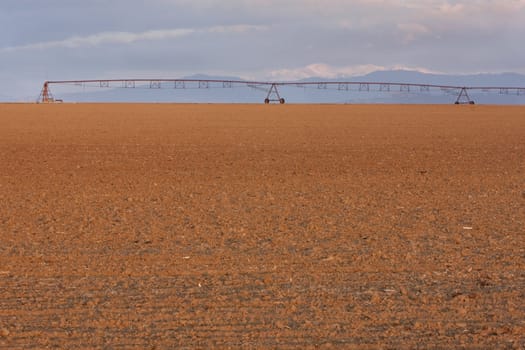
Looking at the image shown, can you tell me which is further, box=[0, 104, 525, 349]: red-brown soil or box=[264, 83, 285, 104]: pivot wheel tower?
box=[264, 83, 285, 104]: pivot wheel tower

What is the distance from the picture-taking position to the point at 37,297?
7301mm

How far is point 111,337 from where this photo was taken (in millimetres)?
6270

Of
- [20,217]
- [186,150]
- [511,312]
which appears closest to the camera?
[511,312]

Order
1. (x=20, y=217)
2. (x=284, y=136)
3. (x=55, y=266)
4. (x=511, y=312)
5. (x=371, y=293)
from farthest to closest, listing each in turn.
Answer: (x=284, y=136), (x=20, y=217), (x=55, y=266), (x=371, y=293), (x=511, y=312)

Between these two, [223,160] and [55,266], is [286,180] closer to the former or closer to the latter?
[223,160]

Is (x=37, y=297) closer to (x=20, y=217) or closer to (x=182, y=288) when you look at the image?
(x=182, y=288)

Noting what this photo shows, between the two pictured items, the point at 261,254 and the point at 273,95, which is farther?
the point at 273,95

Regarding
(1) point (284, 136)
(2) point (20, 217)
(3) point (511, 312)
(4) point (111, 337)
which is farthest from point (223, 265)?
(1) point (284, 136)

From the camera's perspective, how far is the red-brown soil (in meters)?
6.46

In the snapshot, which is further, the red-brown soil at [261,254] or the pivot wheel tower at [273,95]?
the pivot wheel tower at [273,95]

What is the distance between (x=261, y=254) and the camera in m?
8.96

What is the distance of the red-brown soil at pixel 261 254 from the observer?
6.46m

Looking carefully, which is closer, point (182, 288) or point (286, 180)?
point (182, 288)

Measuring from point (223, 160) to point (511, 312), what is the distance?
1255cm
